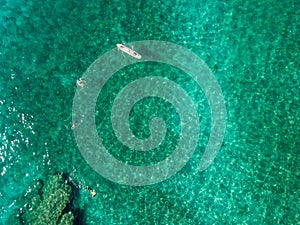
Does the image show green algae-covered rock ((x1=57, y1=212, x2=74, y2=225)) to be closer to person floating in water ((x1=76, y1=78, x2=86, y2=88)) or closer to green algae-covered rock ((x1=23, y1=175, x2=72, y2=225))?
green algae-covered rock ((x1=23, y1=175, x2=72, y2=225))

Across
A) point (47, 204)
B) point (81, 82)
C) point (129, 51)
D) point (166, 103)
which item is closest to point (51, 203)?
point (47, 204)

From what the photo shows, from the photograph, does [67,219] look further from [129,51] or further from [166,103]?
[129,51]

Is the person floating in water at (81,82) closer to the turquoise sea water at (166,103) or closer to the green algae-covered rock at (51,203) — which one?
the turquoise sea water at (166,103)

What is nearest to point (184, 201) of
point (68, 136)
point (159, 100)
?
point (159, 100)

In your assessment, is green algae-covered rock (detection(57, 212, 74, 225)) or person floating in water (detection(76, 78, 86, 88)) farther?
person floating in water (detection(76, 78, 86, 88))

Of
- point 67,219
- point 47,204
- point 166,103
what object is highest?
point 166,103

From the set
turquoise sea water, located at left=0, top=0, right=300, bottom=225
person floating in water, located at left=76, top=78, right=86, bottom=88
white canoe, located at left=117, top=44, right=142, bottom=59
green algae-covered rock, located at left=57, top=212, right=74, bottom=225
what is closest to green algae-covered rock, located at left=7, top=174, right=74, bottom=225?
green algae-covered rock, located at left=57, top=212, right=74, bottom=225

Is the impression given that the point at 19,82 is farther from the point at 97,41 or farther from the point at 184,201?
the point at 184,201
